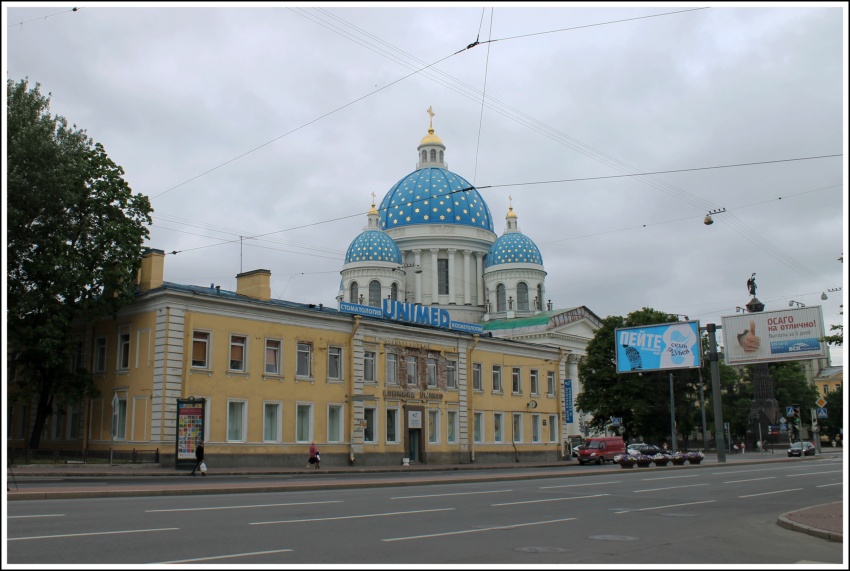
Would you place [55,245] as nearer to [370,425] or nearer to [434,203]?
[370,425]

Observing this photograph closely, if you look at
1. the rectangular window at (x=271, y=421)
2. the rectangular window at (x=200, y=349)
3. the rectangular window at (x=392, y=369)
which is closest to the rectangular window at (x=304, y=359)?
the rectangular window at (x=271, y=421)

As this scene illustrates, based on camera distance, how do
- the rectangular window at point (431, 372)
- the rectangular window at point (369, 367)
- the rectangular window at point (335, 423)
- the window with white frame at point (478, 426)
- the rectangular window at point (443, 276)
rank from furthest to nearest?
the rectangular window at point (443, 276) < the window with white frame at point (478, 426) < the rectangular window at point (431, 372) < the rectangular window at point (369, 367) < the rectangular window at point (335, 423)

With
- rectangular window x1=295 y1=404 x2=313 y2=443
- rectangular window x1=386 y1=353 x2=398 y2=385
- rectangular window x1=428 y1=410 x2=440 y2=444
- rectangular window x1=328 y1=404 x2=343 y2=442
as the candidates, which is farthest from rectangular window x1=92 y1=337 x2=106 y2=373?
rectangular window x1=428 y1=410 x2=440 y2=444

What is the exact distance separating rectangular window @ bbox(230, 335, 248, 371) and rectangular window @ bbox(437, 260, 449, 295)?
52235mm

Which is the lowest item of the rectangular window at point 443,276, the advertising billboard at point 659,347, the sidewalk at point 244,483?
the sidewalk at point 244,483

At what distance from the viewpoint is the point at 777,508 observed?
19.7m

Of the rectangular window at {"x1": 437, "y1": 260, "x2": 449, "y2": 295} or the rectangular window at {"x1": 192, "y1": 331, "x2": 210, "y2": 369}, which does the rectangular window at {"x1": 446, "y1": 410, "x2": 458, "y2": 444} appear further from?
the rectangular window at {"x1": 437, "y1": 260, "x2": 449, "y2": 295}

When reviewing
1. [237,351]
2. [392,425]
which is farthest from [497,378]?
[237,351]

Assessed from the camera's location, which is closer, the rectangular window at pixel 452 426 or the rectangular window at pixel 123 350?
the rectangular window at pixel 123 350

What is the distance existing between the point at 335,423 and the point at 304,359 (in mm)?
3958

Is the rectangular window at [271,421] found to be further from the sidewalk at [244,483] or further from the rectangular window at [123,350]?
the rectangular window at [123,350]

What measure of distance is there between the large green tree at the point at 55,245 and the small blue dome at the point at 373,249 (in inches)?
1906

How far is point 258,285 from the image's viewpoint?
41594 millimetres

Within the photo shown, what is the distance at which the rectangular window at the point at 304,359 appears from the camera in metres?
40.9
